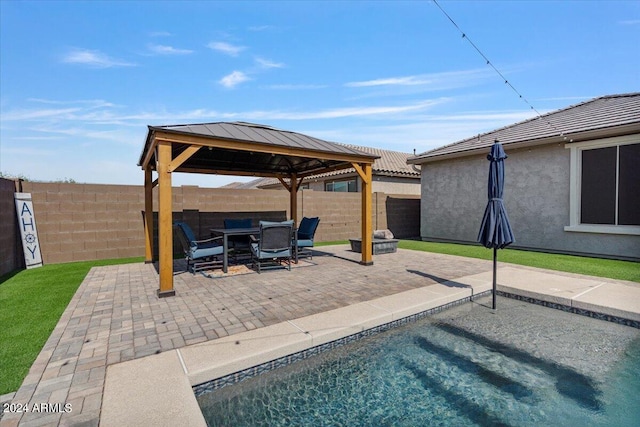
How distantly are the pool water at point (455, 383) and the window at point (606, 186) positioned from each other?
6.07 metres

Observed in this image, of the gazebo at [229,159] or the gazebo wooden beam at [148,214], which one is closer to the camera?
the gazebo at [229,159]

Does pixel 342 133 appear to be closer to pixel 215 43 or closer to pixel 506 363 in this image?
pixel 215 43

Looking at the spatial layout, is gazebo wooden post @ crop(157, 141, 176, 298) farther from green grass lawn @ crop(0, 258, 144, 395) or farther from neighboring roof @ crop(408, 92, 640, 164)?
neighboring roof @ crop(408, 92, 640, 164)

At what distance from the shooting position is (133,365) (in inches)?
114

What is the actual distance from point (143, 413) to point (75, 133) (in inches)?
557

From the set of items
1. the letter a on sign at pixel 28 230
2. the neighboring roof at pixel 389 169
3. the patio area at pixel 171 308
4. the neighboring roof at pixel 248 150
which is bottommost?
the patio area at pixel 171 308

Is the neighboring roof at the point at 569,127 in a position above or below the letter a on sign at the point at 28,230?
above

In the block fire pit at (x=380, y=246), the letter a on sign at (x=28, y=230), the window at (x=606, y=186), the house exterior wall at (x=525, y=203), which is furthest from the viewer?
the block fire pit at (x=380, y=246)

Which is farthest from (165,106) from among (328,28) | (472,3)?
(472,3)

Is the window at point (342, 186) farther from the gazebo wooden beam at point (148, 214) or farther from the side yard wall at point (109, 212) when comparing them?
the gazebo wooden beam at point (148, 214)

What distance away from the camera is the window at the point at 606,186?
Answer: 8305 mm

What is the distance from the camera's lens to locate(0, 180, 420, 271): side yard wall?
321 inches

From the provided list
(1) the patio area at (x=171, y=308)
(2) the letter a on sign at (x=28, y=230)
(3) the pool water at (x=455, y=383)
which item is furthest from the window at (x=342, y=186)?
(3) the pool water at (x=455, y=383)

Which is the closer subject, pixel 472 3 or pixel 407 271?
pixel 472 3
